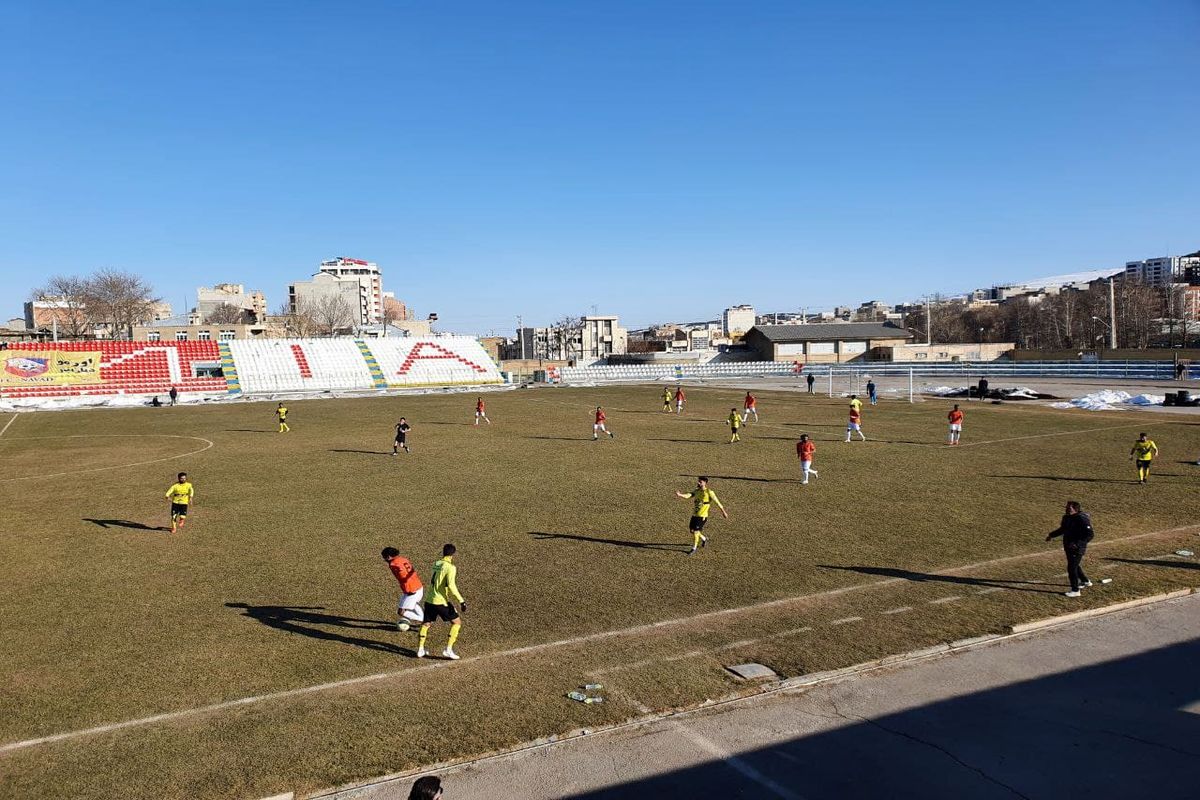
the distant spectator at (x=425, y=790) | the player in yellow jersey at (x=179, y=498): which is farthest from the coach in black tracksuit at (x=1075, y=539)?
the player in yellow jersey at (x=179, y=498)

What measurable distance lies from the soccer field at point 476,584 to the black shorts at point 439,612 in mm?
568

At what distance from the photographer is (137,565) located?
15.8 metres

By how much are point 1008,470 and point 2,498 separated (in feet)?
103

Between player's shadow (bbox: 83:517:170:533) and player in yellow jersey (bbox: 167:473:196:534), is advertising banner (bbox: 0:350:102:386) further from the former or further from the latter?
player in yellow jersey (bbox: 167:473:196:534)

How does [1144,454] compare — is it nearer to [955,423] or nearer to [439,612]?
[955,423]

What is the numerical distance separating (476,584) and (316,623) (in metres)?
2.95

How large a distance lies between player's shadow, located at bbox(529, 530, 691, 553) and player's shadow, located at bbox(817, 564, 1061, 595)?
3.01 m

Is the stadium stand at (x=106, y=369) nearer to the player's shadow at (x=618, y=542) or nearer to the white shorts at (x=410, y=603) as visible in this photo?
the player's shadow at (x=618, y=542)

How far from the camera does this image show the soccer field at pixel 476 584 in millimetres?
8922

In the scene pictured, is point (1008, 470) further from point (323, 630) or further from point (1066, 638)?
point (323, 630)

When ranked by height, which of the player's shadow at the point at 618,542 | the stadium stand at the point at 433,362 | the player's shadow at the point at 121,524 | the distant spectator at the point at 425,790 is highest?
the stadium stand at the point at 433,362

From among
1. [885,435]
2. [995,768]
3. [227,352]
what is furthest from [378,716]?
[227,352]

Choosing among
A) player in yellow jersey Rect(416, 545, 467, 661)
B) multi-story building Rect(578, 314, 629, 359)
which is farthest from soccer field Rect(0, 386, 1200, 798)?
multi-story building Rect(578, 314, 629, 359)

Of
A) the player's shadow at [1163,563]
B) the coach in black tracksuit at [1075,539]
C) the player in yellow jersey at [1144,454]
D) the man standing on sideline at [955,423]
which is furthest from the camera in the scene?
the man standing on sideline at [955,423]
